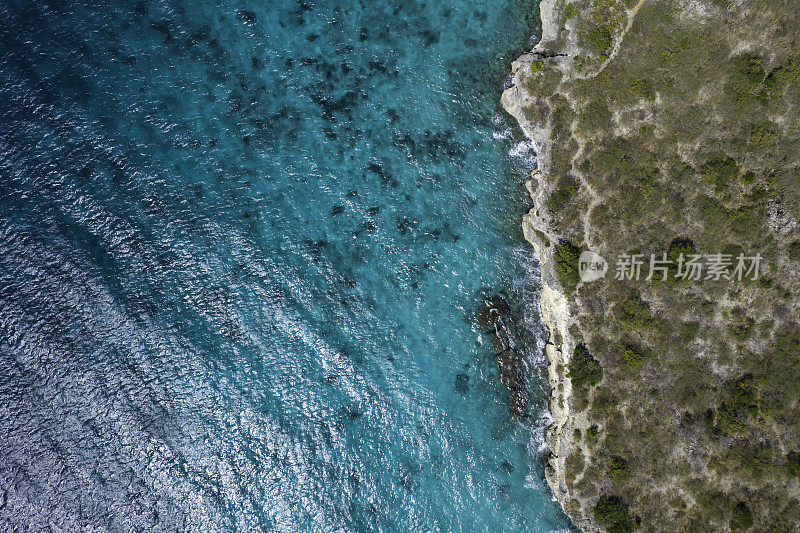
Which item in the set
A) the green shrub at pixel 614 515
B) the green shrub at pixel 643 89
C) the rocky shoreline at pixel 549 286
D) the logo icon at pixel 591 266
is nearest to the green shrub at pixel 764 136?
the green shrub at pixel 643 89

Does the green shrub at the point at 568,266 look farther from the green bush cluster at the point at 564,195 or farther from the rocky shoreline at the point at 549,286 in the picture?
the green bush cluster at the point at 564,195

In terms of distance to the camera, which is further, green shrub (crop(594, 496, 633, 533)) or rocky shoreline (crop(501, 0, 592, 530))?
rocky shoreline (crop(501, 0, 592, 530))

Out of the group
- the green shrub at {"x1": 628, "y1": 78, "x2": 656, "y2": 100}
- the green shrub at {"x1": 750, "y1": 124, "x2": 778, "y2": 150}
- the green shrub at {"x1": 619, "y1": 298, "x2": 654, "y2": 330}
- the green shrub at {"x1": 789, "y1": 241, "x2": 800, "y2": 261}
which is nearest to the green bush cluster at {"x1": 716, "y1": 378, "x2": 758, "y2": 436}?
the green shrub at {"x1": 619, "y1": 298, "x2": 654, "y2": 330}

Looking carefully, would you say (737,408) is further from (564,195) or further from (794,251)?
(564,195)

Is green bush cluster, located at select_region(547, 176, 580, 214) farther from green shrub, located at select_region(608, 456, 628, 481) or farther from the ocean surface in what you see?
green shrub, located at select_region(608, 456, 628, 481)

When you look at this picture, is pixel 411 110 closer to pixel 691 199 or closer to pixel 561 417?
pixel 691 199

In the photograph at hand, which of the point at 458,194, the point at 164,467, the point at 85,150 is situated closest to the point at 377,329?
the point at 458,194

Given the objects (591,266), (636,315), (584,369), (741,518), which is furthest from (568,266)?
(741,518)

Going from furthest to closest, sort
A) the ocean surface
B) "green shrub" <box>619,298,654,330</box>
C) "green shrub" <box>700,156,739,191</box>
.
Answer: the ocean surface, "green shrub" <box>619,298,654,330</box>, "green shrub" <box>700,156,739,191</box>
